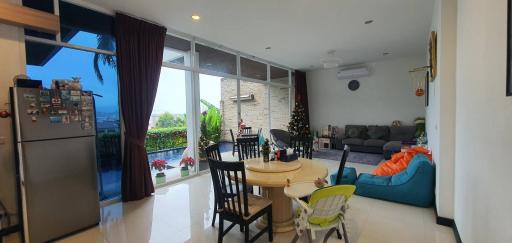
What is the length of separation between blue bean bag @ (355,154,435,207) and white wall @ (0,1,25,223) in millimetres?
4528

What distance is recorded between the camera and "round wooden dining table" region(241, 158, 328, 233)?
239 cm

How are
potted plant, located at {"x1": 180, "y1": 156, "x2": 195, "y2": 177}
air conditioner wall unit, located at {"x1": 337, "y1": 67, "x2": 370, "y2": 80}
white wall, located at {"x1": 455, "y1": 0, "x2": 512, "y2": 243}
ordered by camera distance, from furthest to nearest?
air conditioner wall unit, located at {"x1": 337, "y1": 67, "x2": 370, "y2": 80}
potted plant, located at {"x1": 180, "y1": 156, "x2": 195, "y2": 177}
white wall, located at {"x1": 455, "y1": 0, "x2": 512, "y2": 243}

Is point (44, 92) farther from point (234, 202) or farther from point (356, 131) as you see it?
point (356, 131)

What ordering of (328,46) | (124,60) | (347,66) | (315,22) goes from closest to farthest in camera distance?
(124,60) < (315,22) < (328,46) < (347,66)

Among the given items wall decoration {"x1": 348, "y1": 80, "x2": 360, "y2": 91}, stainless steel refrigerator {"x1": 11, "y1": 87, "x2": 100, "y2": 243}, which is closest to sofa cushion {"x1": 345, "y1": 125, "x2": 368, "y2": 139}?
wall decoration {"x1": 348, "y1": 80, "x2": 360, "y2": 91}

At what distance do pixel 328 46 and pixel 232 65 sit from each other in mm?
2381

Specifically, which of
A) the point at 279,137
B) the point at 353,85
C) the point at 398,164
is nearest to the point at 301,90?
the point at 353,85

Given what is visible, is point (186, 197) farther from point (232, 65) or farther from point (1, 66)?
point (232, 65)

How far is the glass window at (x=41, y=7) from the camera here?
2.79 metres

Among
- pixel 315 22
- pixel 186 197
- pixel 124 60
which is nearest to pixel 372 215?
pixel 186 197

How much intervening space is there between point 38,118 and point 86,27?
5.34 ft

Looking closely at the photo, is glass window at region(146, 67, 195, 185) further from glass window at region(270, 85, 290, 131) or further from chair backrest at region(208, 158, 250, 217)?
glass window at region(270, 85, 290, 131)

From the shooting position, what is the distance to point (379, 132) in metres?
6.96

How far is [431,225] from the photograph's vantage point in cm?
266
